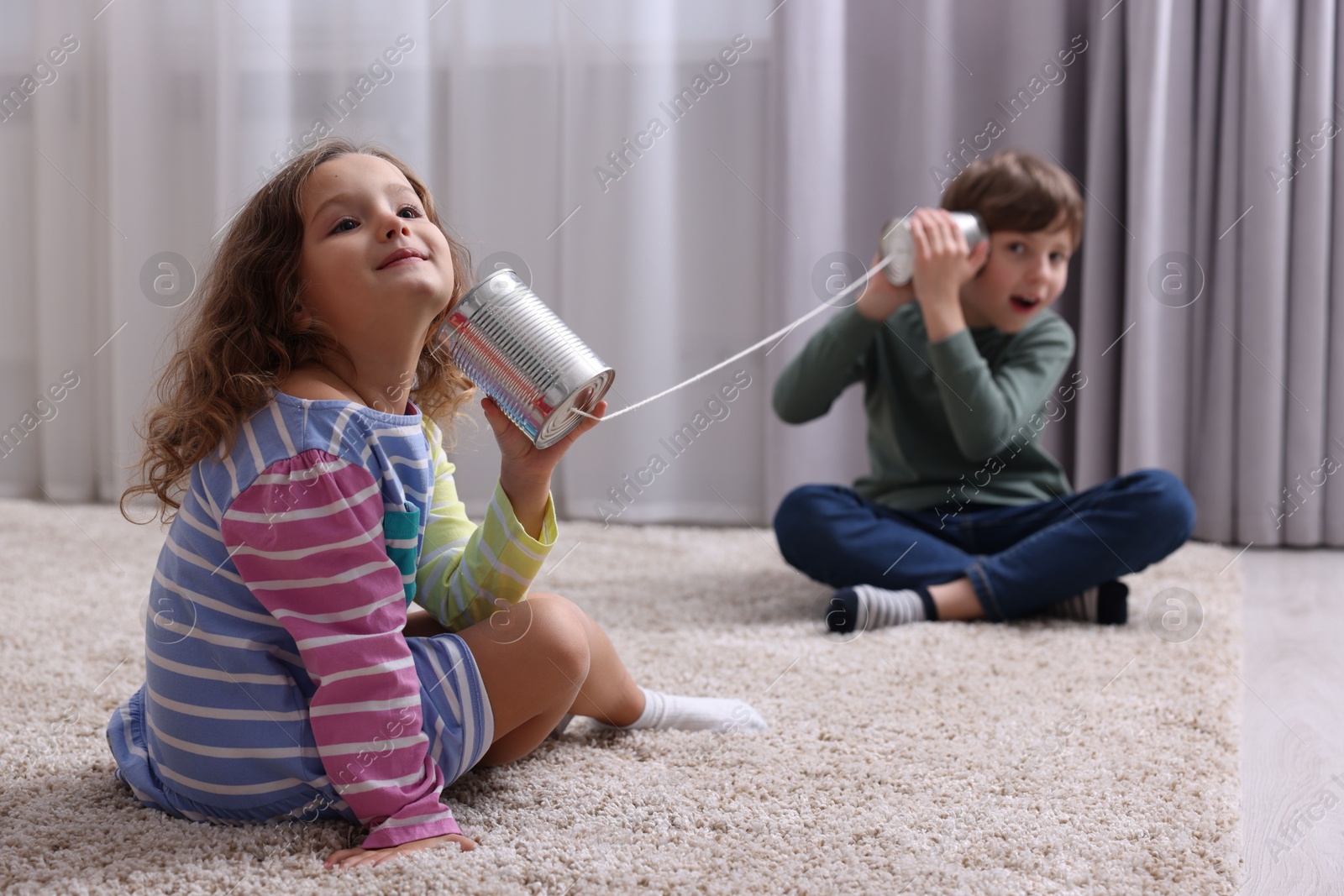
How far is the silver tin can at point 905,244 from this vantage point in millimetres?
1295

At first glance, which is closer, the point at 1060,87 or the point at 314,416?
the point at 314,416

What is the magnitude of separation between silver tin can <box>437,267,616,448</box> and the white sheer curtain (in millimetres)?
1289

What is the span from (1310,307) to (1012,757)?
127cm

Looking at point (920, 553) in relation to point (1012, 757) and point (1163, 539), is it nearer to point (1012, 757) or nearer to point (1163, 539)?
point (1163, 539)

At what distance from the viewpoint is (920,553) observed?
130 cm

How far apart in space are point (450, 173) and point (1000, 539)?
1212 millimetres

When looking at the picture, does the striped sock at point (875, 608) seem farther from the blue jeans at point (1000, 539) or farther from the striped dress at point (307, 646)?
the striped dress at point (307, 646)

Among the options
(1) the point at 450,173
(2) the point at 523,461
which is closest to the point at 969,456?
(2) the point at 523,461

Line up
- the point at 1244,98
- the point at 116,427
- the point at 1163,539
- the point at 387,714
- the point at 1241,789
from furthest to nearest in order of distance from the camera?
the point at 116,427 < the point at 1244,98 < the point at 1163,539 < the point at 1241,789 < the point at 387,714

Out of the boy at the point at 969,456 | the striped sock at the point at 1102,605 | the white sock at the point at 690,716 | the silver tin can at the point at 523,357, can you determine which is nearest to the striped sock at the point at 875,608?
the boy at the point at 969,456

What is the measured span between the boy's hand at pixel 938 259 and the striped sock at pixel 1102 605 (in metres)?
0.34

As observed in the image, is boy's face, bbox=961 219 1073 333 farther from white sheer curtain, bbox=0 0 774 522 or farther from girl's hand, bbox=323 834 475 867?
girl's hand, bbox=323 834 475 867

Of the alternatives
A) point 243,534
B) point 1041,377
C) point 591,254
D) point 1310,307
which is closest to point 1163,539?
point 1041,377

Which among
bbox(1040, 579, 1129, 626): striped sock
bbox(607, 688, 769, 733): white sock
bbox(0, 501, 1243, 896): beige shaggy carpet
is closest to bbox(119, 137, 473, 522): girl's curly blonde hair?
bbox(0, 501, 1243, 896): beige shaggy carpet
